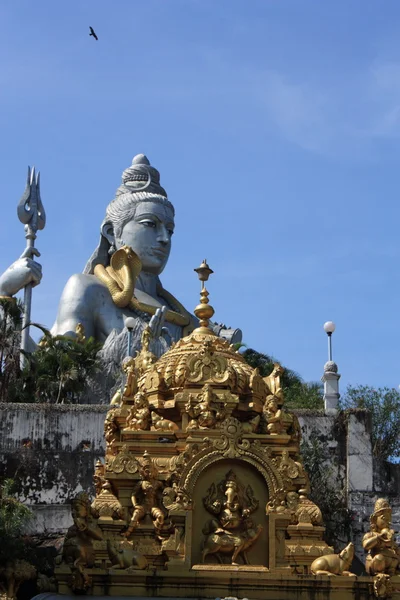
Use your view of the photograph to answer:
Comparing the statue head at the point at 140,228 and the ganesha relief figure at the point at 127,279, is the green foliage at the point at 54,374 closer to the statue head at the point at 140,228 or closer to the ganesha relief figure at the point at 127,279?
the ganesha relief figure at the point at 127,279

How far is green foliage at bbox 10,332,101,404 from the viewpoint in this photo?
1329 inches

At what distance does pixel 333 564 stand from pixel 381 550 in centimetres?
85

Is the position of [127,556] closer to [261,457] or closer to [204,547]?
[204,547]

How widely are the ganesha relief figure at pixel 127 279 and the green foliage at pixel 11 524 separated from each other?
9.54m

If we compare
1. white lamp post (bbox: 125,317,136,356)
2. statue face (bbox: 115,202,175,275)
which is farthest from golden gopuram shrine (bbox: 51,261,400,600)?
statue face (bbox: 115,202,175,275)

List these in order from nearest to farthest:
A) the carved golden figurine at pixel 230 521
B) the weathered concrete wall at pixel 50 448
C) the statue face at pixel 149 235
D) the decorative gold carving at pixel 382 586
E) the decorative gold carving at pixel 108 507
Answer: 1. the decorative gold carving at pixel 382 586
2. the carved golden figurine at pixel 230 521
3. the decorative gold carving at pixel 108 507
4. the weathered concrete wall at pixel 50 448
5. the statue face at pixel 149 235

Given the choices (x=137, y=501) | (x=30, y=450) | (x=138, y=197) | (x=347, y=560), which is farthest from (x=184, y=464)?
(x=138, y=197)

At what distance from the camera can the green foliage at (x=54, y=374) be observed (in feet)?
111

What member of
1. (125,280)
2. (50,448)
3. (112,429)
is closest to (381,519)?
(112,429)

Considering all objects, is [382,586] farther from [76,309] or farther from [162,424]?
[76,309]

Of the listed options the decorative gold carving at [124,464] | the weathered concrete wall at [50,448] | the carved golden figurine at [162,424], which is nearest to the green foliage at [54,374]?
the weathered concrete wall at [50,448]

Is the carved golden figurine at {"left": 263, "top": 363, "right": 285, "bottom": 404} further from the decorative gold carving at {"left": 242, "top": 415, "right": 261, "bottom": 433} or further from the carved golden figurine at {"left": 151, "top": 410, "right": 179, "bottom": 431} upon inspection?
the carved golden figurine at {"left": 151, "top": 410, "right": 179, "bottom": 431}

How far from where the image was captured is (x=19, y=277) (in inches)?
1474

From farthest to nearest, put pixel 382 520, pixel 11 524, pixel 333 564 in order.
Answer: pixel 11 524 → pixel 382 520 → pixel 333 564
